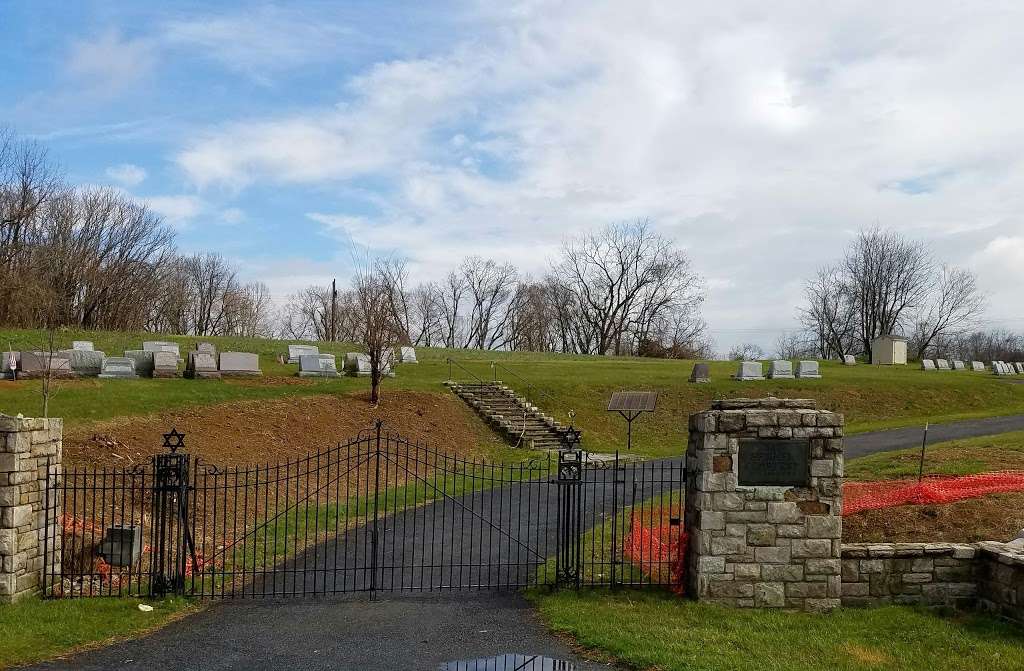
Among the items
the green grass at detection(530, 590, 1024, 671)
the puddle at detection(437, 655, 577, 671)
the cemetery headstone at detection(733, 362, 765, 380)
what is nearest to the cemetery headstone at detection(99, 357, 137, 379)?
the green grass at detection(530, 590, 1024, 671)

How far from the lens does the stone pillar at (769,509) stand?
8.71 metres

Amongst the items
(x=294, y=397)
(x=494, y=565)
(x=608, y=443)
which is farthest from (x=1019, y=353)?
(x=494, y=565)

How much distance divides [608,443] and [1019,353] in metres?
72.6

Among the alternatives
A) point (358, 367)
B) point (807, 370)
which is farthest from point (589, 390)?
point (807, 370)

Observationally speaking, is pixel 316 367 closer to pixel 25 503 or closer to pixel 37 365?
pixel 37 365

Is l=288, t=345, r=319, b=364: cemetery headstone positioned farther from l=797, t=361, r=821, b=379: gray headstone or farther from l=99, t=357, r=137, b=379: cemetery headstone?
l=797, t=361, r=821, b=379: gray headstone

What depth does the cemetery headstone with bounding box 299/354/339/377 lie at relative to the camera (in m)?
26.7

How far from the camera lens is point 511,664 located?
704cm

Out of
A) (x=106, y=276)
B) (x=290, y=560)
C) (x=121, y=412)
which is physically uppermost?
(x=106, y=276)

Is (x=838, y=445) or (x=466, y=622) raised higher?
(x=838, y=445)

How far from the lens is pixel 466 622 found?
8289mm

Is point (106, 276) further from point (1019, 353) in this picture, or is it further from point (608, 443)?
point (1019, 353)

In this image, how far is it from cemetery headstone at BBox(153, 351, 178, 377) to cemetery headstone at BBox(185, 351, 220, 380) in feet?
1.64

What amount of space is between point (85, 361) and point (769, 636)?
2140 centimetres
